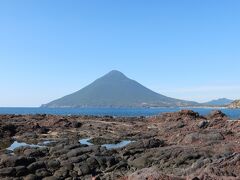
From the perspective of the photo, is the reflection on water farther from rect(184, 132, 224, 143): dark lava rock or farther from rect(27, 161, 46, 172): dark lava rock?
rect(27, 161, 46, 172): dark lava rock

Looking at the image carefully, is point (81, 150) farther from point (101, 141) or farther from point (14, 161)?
point (101, 141)

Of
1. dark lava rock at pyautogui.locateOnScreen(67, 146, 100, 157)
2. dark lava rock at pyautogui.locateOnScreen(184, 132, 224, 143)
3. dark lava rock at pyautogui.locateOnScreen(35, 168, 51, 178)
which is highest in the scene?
dark lava rock at pyautogui.locateOnScreen(184, 132, 224, 143)

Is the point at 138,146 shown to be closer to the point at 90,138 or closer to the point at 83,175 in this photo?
the point at 83,175

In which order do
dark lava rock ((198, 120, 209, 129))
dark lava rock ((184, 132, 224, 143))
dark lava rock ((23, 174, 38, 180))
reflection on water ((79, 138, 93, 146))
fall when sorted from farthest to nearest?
dark lava rock ((198, 120, 209, 129))
reflection on water ((79, 138, 93, 146))
dark lava rock ((184, 132, 224, 143))
dark lava rock ((23, 174, 38, 180))

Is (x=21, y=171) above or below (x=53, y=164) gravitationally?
below

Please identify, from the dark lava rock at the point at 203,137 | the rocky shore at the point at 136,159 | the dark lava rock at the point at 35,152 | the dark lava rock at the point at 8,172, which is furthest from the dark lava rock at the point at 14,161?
the dark lava rock at the point at 203,137

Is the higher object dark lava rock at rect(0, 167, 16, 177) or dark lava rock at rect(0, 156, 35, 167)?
dark lava rock at rect(0, 156, 35, 167)

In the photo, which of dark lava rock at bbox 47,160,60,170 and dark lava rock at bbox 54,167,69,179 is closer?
dark lava rock at bbox 54,167,69,179

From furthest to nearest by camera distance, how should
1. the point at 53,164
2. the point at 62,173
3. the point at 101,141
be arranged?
1. the point at 101,141
2. the point at 53,164
3. the point at 62,173

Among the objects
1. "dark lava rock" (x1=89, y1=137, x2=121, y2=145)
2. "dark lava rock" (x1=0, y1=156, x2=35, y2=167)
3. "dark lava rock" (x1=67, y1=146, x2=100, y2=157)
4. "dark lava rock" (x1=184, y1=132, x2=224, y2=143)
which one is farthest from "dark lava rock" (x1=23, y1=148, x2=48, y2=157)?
"dark lava rock" (x1=184, y1=132, x2=224, y2=143)

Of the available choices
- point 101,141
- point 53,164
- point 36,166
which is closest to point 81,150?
point 53,164

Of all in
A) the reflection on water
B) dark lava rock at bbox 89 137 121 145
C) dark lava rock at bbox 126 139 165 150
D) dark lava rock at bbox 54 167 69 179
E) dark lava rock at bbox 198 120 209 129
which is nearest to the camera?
dark lava rock at bbox 54 167 69 179

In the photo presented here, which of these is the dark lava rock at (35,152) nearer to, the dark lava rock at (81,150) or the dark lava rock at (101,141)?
the dark lava rock at (81,150)

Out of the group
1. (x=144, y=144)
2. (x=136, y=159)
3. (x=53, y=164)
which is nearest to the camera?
(x=53, y=164)
